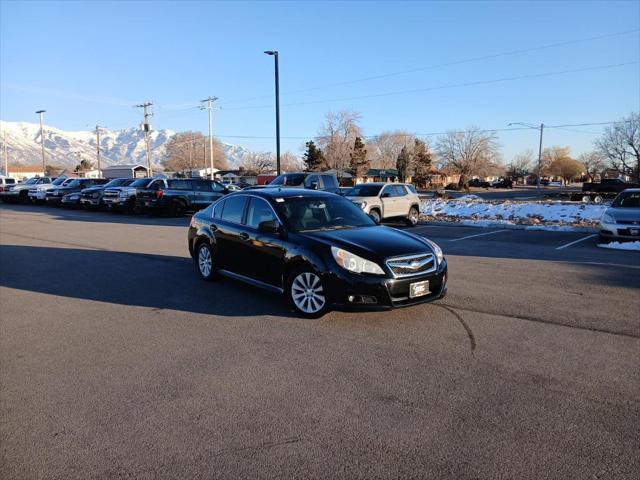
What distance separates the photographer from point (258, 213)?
6984 millimetres

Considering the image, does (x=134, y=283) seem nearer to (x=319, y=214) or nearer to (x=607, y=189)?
(x=319, y=214)

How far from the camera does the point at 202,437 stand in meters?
3.29

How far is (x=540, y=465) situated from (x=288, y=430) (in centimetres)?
161

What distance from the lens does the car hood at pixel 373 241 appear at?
18.4ft

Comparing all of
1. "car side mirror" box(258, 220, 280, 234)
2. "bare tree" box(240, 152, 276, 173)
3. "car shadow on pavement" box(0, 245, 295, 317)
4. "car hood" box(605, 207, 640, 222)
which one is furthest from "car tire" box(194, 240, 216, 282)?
"bare tree" box(240, 152, 276, 173)

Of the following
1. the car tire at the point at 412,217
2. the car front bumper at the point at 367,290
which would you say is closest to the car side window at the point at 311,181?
the car tire at the point at 412,217

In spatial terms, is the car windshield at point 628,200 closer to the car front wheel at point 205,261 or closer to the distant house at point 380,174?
the car front wheel at point 205,261

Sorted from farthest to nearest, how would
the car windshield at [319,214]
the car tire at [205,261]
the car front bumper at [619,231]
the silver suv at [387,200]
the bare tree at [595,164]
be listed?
1. the bare tree at [595,164]
2. the silver suv at [387,200]
3. the car front bumper at [619,231]
4. the car tire at [205,261]
5. the car windshield at [319,214]

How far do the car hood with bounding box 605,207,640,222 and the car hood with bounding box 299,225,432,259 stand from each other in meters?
8.85

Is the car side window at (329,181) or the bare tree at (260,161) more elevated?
the bare tree at (260,161)

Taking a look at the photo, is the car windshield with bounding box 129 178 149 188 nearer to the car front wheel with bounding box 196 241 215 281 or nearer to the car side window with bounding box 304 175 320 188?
the car side window with bounding box 304 175 320 188

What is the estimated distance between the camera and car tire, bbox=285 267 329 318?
566 centimetres

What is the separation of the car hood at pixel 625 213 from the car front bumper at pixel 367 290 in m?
9.60

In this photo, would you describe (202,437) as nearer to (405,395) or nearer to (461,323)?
(405,395)
